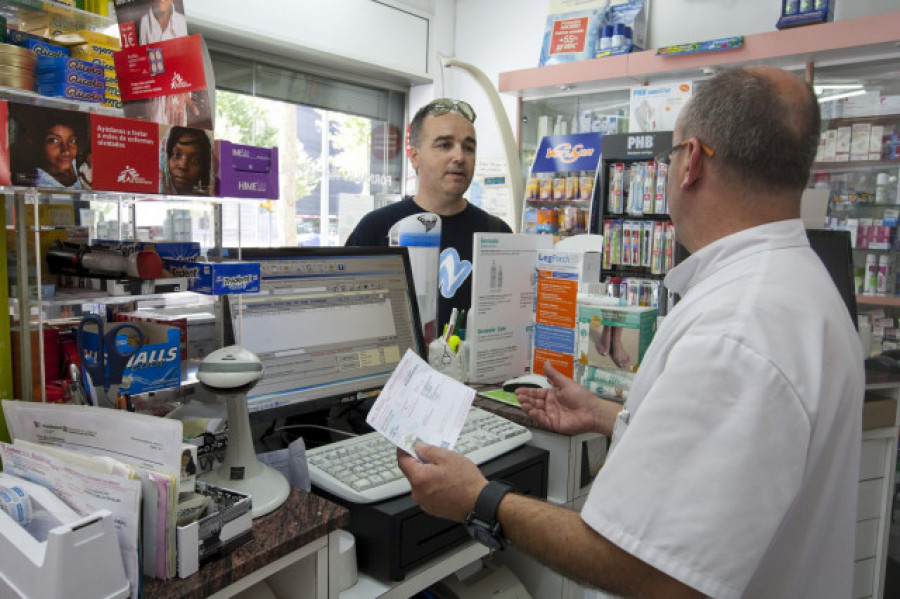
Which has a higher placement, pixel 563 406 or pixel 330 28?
pixel 330 28

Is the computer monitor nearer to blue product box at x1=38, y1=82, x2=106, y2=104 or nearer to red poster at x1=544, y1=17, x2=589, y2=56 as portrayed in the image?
blue product box at x1=38, y1=82, x2=106, y2=104

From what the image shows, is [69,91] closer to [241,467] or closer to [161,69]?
[161,69]

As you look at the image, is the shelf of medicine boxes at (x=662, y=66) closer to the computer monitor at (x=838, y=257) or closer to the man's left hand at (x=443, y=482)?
the computer monitor at (x=838, y=257)

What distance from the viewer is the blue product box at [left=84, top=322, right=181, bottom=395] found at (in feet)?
3.39

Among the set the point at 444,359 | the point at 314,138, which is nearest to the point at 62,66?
the point at 444,359

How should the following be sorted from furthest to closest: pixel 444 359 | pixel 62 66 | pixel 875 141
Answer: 1. pixel 875 141
2. pixel 444 359
3. pixel 62 66

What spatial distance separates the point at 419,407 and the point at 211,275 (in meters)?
0.43

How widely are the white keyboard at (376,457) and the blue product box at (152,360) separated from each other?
317mm

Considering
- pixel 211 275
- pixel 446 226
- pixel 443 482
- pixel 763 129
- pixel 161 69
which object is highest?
pixel 161 69

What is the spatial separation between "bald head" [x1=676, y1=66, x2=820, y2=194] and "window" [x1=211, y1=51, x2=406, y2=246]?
411 cm

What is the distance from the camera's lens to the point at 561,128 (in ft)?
16.9

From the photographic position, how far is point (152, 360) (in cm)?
107

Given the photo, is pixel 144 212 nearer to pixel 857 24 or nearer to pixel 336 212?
pixel 857 24

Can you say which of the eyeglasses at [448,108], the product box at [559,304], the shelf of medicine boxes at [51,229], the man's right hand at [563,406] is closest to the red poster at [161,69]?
the shelf of medicine boxes at [51,229]
